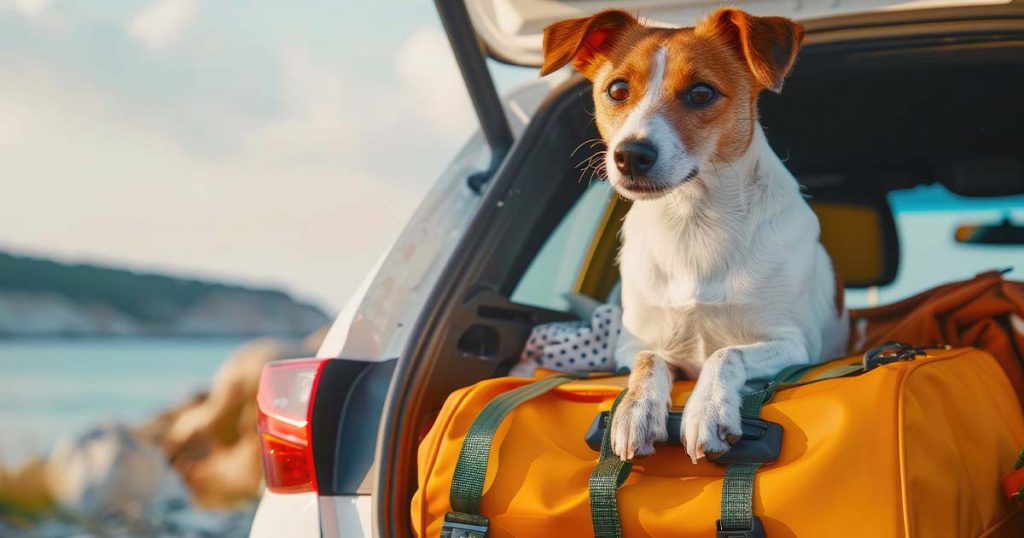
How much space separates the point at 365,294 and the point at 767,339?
88 cm

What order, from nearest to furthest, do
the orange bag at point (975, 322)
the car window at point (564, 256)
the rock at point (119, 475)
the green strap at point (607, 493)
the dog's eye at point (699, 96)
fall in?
the green strap at point (607, 493)
the dog's eye at point (699, 96)
the orange bag at point (975, 322)
the car window at point (564, 256)
the rock at point (119, 475)

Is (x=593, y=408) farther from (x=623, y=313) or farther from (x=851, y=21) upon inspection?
(x=851, y=21)

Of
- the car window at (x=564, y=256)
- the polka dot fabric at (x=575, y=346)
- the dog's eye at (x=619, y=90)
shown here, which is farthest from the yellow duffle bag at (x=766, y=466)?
the car window at (x=564, y=256)

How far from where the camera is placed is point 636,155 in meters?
1.76

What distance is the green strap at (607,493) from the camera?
1370 mm

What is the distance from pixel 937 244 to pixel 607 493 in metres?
2.19

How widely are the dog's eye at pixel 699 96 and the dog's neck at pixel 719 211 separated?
133mm

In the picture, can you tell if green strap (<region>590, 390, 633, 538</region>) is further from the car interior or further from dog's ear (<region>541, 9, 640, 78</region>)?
dog's ear (<region>541, 9, 640, 78</region>)

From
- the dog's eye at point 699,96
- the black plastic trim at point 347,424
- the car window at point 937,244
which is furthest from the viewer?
the car window at point 937,244

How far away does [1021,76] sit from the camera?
227cm

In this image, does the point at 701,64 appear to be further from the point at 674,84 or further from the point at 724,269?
the point at 724,269

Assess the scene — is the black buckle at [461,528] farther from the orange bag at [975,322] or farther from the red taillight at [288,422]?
the orange bag at [975,322]

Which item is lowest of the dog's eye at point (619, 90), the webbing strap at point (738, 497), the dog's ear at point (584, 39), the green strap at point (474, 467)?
the green strap at point (474, 467)

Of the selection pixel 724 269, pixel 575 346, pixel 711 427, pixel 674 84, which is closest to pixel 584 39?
pixel 674 84
